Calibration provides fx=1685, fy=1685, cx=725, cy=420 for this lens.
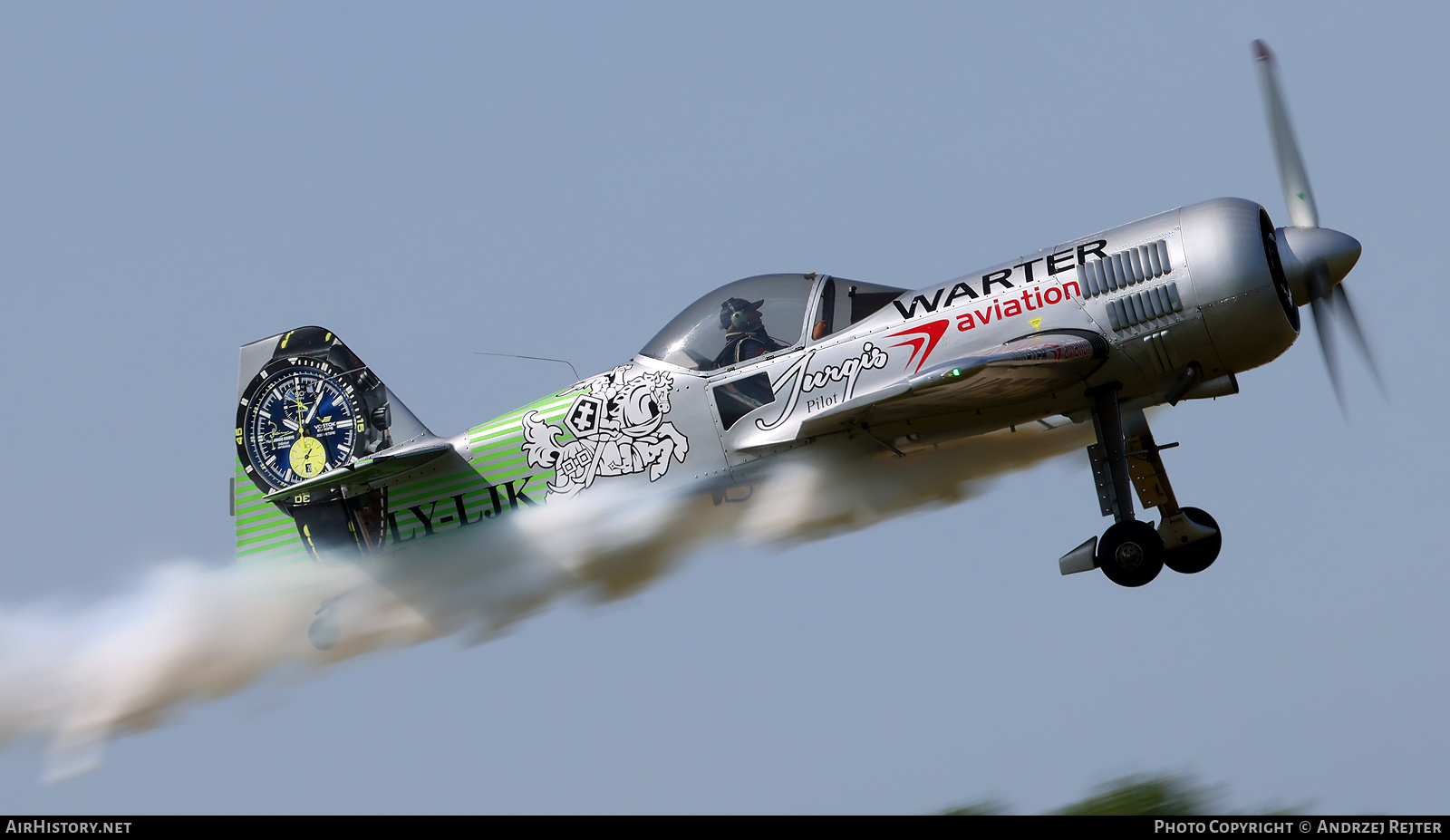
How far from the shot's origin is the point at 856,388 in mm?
13320

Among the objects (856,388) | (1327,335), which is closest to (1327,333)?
(1327,335)

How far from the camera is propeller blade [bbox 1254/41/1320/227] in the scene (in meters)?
13.7

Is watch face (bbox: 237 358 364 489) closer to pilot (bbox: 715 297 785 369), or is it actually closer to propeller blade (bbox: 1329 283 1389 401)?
pilot (bbox: 715 297 785 369)

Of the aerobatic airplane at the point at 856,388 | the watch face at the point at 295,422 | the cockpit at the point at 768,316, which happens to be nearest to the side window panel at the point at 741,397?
the aerobatic airplane at the point at 856,388

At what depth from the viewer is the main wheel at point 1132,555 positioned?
12.8 meters

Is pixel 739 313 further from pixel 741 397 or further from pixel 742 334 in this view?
pixel 741 397

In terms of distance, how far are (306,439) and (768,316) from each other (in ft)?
14.4

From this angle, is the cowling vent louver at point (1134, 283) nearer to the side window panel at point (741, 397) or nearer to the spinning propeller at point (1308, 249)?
the spinning propeller at point (1308, 249)

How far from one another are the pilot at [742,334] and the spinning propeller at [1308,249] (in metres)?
4.12

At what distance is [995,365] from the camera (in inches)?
489
